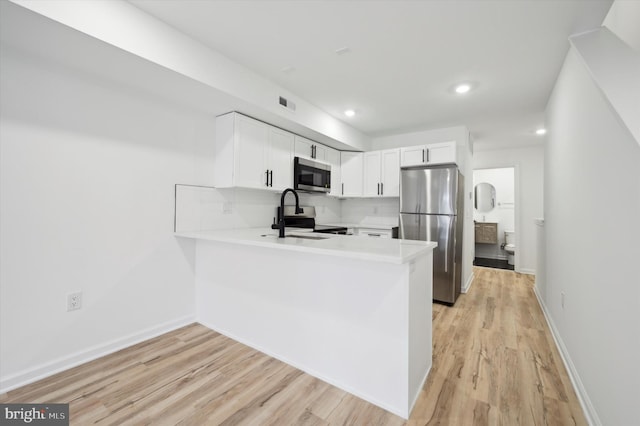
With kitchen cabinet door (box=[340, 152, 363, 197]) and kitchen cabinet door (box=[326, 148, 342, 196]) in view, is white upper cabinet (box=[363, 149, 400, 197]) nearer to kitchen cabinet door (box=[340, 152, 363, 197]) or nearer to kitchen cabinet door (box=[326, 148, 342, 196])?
kitchen cabinet door (box=[340, 152, 363, 197])

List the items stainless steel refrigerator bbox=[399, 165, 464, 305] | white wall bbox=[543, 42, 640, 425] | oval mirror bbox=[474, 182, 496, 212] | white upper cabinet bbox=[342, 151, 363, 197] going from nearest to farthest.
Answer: white wall bbox=[543, 42, 640, 425] < stainless steel refrigerator bbox=[399, 165, 464, 305] < white upper cabinet bbox=[342, 151, 363, 197] < oval mirror bbox=[474, 182, 496, 212]

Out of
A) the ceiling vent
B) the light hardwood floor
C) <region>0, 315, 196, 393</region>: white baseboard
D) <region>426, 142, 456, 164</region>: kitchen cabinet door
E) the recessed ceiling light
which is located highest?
the recessed ceiling light

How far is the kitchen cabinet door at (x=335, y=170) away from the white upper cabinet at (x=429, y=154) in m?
1.01

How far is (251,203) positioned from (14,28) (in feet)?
7.43

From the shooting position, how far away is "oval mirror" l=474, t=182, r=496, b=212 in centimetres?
693

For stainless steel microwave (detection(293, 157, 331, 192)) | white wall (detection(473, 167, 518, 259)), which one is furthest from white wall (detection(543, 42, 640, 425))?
white wall (detection(473, 167, 518, 259))

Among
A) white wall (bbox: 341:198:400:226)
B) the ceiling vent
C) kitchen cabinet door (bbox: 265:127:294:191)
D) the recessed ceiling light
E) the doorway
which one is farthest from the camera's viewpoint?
the doorway

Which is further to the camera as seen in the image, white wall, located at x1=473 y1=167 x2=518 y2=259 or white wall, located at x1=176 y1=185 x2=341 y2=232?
white wall, located at x1=473 y1=167 x2=518 y2=259

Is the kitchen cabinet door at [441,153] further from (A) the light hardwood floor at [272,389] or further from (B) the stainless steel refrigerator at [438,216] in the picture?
(A) the light hardwood floor at [272,389]

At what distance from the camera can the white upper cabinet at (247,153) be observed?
2881mm

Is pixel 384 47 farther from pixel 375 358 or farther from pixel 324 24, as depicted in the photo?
pixel 375 358

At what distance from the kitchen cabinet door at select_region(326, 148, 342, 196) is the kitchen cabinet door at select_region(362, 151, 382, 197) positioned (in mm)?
402

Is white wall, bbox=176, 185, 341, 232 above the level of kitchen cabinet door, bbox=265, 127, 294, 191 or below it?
below

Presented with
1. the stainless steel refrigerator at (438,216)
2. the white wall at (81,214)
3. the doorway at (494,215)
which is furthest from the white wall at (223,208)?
the doorway at (494,215)
